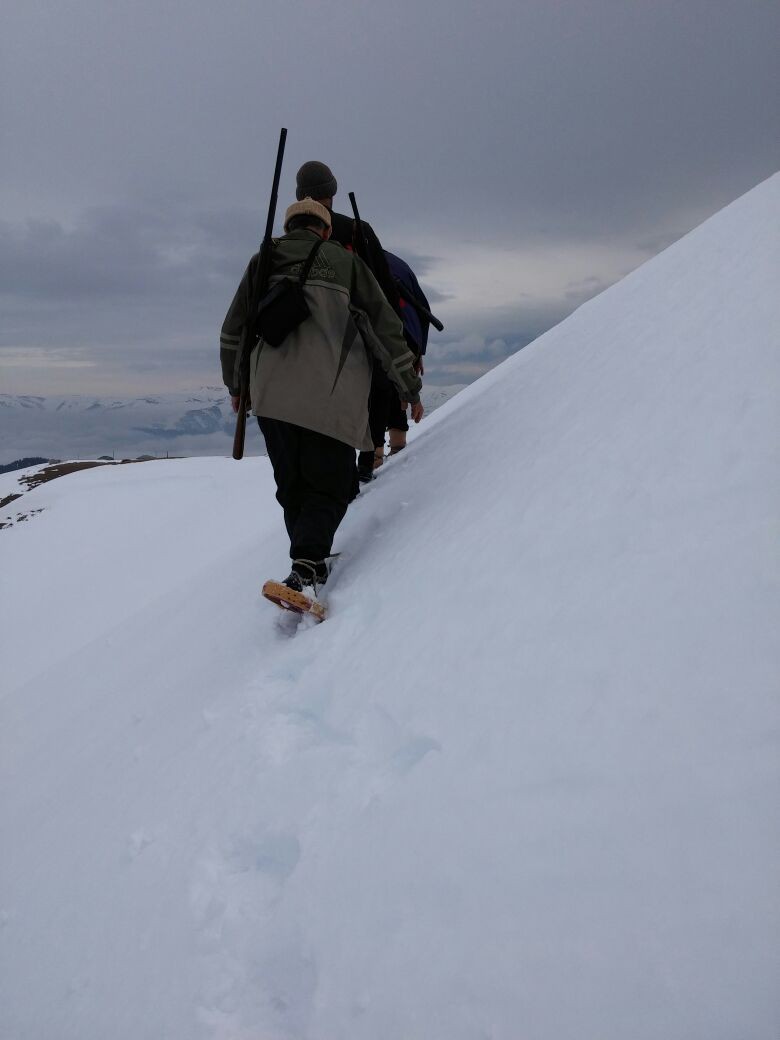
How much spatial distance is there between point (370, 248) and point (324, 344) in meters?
1.19

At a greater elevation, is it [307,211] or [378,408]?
[307,211]

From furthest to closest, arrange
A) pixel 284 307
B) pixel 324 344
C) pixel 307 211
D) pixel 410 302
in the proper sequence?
1. pixel 410 302
2. pixel 307 211
3. pixel 324 344
4. pixel 284 307

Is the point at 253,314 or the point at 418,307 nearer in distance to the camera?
the point at 253,314

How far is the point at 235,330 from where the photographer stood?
367 centimetres

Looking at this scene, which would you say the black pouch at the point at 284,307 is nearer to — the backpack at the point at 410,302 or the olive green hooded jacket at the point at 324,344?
the olive green hooded jacket at the point at 324,344

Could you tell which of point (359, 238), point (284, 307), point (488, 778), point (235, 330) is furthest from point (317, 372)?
point (488, 778)

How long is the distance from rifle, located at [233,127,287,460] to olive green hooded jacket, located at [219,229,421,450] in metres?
0.04

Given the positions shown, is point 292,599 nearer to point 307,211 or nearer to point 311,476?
point 311,476

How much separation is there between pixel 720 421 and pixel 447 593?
1229 mm

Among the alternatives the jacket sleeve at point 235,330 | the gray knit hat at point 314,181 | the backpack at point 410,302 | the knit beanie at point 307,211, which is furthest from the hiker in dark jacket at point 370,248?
the jacket sleeve at point 235,330

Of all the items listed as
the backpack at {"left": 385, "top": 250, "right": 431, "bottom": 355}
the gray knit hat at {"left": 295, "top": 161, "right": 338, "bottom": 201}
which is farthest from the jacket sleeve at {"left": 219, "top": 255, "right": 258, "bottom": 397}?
the backpack at {"left": 385, "top": 250, "right": 431, "bottom": 355}

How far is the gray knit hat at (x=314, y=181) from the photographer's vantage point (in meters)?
3.85

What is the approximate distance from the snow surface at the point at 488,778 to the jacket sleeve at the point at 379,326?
0.76 meters

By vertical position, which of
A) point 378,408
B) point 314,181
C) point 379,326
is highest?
point 314,181
